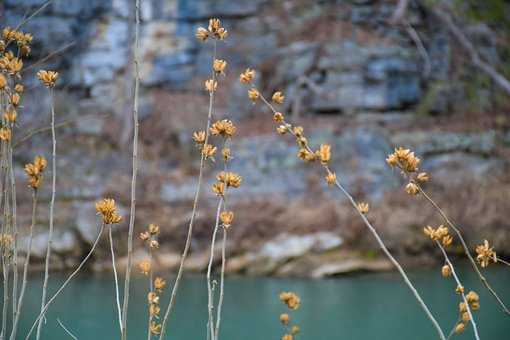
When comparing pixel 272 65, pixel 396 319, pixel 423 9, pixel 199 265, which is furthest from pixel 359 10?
pixel 396 319

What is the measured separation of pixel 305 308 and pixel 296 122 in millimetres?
5557

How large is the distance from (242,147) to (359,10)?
13.6 feet

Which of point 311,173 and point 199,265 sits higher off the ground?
point 311,173

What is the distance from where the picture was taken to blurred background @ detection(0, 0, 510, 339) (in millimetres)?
7805

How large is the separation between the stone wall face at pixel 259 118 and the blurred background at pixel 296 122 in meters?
0.03

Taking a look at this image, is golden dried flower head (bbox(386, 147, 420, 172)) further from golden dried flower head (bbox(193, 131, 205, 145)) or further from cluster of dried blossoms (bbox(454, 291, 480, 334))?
golden dried flower head (bbox(193, 131, 205, 145))

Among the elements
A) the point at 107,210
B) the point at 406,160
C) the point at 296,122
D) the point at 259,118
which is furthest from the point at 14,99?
the point at 259,118

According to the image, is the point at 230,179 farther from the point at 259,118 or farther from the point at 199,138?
the point at 259,118

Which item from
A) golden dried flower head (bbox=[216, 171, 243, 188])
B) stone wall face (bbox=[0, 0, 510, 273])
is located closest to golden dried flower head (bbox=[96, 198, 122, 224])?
golden dried flower head (bbox=[216, 171, 243, 188])

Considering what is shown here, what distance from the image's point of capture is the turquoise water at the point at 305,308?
4602mm

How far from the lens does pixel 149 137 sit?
1065cm

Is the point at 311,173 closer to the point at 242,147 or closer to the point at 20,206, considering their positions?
the point at 242,147

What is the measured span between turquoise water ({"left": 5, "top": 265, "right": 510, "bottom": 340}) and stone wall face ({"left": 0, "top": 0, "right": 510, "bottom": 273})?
113cm

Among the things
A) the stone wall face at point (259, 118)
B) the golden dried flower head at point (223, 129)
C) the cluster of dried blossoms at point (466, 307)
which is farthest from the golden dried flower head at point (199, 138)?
the stone wall face at point (259, 118)
